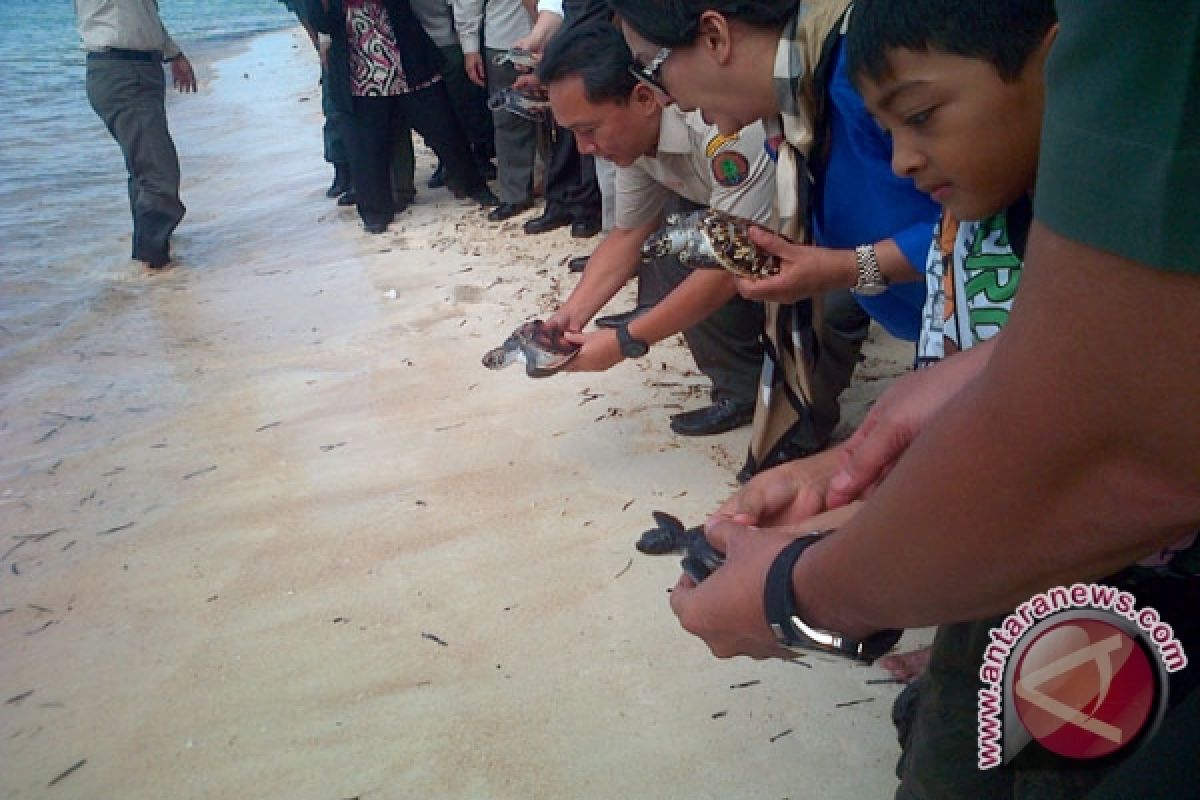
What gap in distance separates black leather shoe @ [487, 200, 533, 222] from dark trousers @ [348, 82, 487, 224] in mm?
559

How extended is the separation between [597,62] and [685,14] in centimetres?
58

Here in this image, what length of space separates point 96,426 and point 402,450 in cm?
122

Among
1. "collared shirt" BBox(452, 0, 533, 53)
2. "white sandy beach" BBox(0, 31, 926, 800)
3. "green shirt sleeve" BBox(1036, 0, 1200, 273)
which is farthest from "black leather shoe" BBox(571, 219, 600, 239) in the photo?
"green shirt sleeve" BBox(1036, 0, 1200, 273)

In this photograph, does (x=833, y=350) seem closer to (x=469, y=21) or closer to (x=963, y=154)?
(x=963, y=154)

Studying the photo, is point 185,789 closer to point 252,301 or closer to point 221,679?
point 221,679

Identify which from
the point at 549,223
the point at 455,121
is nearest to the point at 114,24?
the point at 455,121

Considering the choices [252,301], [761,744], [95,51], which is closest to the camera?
[761,744]

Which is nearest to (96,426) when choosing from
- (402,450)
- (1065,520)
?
(402,450)

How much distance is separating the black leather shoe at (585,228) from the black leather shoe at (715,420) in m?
1.99

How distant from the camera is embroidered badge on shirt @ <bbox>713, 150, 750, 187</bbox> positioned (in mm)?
2195

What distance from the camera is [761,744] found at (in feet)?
5.47

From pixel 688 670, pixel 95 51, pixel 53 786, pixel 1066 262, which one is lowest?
pixel 53 786

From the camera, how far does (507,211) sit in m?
5.19

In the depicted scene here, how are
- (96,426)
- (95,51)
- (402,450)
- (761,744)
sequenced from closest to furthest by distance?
(761,744)
(402,450)
(96,426)
(95,51)
